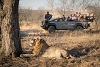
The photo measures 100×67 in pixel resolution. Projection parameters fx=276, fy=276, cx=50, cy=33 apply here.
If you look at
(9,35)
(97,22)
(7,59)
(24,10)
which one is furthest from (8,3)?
(24,10)

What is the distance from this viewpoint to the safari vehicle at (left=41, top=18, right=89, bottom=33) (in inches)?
966

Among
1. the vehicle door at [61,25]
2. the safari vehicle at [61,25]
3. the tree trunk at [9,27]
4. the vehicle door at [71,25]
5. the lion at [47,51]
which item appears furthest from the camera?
the vehicle door at [61,25]

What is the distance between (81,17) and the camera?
25.1 meters

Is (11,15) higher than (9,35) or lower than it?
higher

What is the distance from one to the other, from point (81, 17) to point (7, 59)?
17.1 metres

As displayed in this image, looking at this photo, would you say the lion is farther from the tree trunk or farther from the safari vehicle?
the safari vehicle

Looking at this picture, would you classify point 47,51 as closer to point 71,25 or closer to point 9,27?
point 9,27

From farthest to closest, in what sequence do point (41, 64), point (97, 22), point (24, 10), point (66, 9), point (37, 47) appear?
point (24, 10) → point (66, 9) → point (97, 22) → point (37, 47) → point (41, 64)

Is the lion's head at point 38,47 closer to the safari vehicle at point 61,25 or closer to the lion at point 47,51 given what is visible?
the lion at point 47,51

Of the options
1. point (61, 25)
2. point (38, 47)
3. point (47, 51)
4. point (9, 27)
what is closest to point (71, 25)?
point (61, 25)

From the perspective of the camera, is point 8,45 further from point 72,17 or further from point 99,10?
point 99,10

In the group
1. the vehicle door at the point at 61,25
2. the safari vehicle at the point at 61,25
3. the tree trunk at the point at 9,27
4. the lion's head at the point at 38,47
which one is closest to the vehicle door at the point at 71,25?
the safari vehicle at the point at 61,25

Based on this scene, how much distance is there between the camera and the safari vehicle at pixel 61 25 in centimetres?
2453

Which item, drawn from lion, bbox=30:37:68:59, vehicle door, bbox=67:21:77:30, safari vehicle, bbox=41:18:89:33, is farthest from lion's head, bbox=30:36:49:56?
vehicle door, bbox=67:21:77:30
